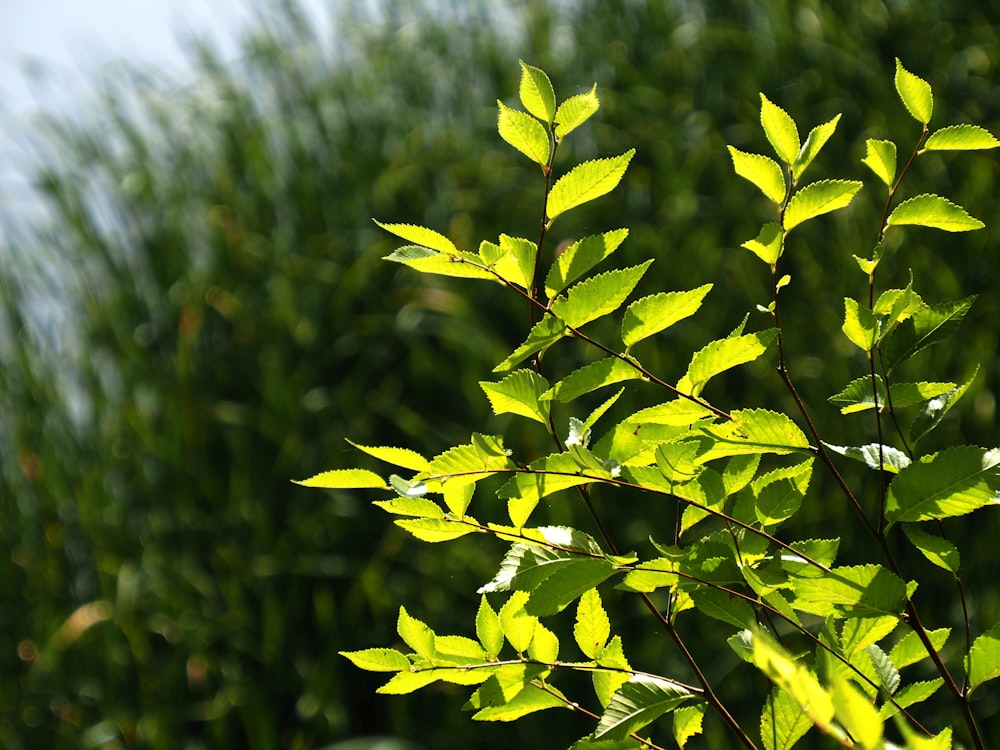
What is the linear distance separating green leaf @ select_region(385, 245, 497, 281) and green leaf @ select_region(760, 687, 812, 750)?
0.33 metres

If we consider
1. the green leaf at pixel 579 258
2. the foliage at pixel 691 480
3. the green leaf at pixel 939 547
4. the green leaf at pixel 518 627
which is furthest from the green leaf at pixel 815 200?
the green leaf at pixel 518 627

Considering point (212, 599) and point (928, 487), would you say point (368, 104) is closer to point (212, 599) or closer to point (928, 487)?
point (212, 599)

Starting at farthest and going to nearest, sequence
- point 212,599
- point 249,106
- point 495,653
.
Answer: point 249,106 → point 212,599 → point 495,653

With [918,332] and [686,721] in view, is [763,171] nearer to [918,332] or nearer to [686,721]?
[918,332]

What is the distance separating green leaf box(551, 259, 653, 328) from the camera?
2.42 feet

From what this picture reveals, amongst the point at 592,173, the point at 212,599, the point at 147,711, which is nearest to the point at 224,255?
the point at 212,599

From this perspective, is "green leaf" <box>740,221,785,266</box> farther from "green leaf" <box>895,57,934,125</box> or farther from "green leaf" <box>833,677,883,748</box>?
"green leaf" <box>833,677,883,748</box>

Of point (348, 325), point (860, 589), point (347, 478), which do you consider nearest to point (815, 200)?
point (860, 589)

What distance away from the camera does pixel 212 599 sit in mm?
2691

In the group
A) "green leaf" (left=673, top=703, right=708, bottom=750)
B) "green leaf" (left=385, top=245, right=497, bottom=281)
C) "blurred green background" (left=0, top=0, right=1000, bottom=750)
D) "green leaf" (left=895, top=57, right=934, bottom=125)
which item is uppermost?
"green leaf" (left=895, top=57, right=934, bottom=125)

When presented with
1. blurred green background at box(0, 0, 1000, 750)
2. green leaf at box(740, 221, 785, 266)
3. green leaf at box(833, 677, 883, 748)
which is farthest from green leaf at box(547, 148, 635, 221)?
blurred green background at box(0, 0, 1000, 750)

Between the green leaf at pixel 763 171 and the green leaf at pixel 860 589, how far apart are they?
0.25 meters

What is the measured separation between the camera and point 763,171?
75cm

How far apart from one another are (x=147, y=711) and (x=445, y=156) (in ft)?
5.68
